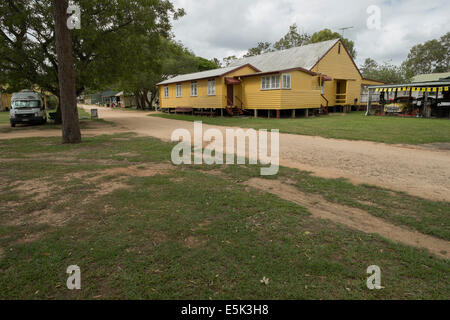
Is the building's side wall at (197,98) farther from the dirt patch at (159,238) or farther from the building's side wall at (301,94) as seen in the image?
the dirt patch at (159,238)

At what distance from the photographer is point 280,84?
750 inches

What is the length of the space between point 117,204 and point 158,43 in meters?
16.5

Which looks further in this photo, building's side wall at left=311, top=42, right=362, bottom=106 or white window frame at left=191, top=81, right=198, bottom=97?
white window frame at left=191, top=81, right=198, bottom=97

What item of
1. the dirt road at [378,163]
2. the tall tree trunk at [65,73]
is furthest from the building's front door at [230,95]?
the tall tree trunk at [65,73]

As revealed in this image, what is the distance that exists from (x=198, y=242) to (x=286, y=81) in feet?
59.4

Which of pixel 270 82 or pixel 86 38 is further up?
pixel 86 38

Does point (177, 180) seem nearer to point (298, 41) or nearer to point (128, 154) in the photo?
point (128, 154)

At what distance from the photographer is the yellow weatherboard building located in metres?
20.0

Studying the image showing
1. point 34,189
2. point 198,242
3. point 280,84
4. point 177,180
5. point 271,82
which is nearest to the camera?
point 198,242

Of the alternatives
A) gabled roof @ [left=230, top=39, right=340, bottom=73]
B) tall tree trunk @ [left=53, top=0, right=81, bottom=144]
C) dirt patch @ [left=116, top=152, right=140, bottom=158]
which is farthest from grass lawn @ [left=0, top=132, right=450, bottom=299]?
gabled roof @ [left=230, top=39, right=340, bottom=73]

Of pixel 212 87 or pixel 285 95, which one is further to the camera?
pixel 212 87

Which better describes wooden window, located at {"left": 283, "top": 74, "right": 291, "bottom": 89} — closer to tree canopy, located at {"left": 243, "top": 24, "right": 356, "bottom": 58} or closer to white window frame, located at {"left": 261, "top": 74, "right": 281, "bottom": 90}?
white window frame, located at {"left": 261, "top": 74, "right": 281, "bottom": 90}

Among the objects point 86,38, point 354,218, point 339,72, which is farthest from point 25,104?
point 339,72

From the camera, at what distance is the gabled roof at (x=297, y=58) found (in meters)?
24.9
